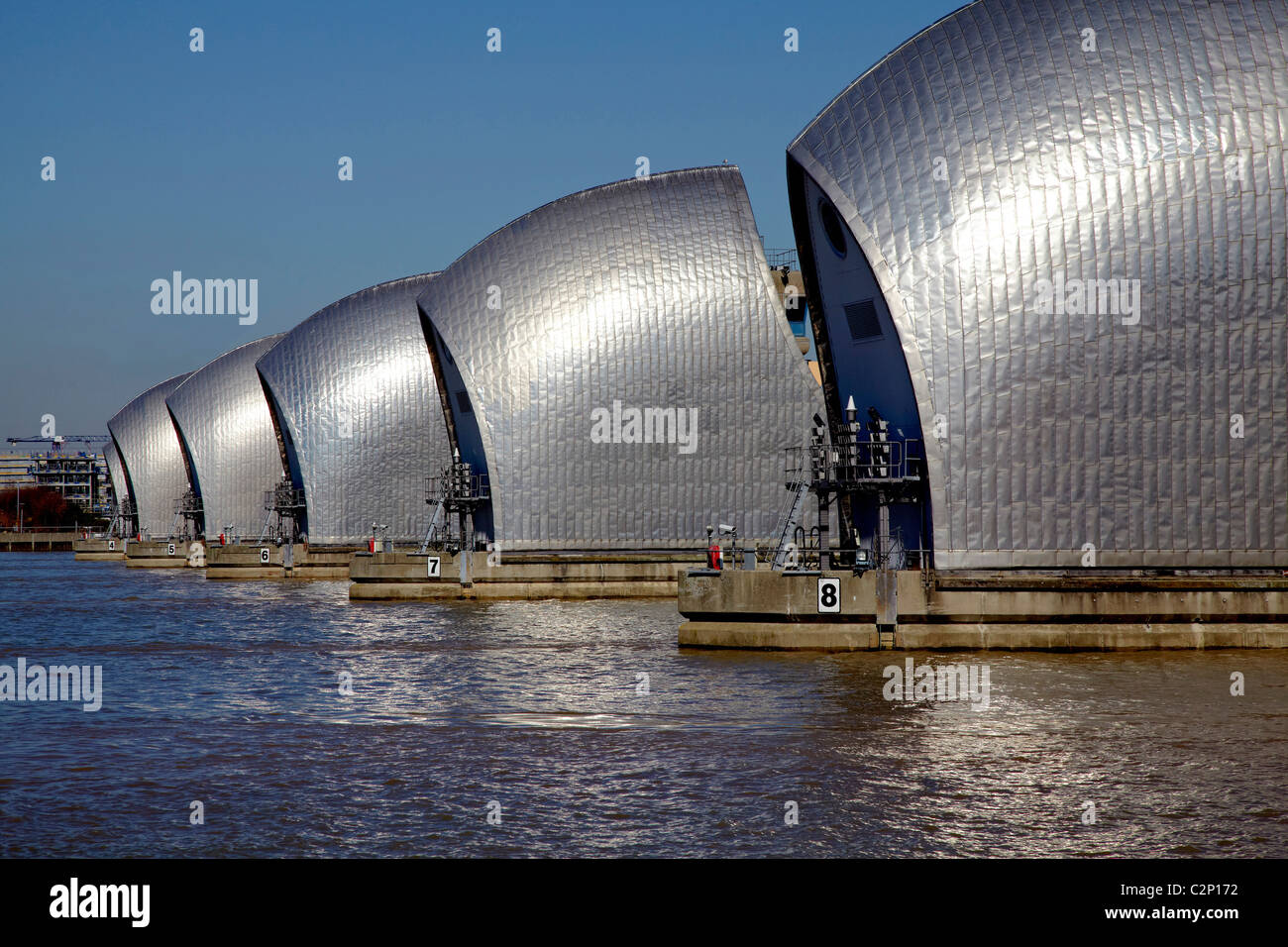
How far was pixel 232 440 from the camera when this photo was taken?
95750mm

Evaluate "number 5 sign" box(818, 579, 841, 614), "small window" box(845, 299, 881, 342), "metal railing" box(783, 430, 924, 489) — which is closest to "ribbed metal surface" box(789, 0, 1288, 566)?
"metal railing" box(783, 430, 924, 489)

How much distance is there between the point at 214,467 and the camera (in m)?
96.2

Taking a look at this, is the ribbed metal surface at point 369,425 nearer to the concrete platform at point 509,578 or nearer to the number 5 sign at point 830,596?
the concrete platform at point 509,578

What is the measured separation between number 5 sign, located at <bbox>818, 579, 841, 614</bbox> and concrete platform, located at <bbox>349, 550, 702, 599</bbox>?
20643 millimetres

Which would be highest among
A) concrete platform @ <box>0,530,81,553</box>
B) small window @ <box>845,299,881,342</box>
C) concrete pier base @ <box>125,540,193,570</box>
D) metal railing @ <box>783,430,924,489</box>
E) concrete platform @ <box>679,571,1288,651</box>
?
small window @ <box>845,299,881,342</box>

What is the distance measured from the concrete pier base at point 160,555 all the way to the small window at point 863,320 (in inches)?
2674

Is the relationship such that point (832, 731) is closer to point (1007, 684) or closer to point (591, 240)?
point (1007, 684)

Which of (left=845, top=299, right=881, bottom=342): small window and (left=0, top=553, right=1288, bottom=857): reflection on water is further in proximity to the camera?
(left=845, top=299, right=881, bottom=342): small window

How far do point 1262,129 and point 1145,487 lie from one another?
9.75 metres

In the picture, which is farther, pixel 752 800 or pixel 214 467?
pixel 214 467

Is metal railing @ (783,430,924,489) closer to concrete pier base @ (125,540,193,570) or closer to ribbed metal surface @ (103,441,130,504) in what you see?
concrete pier base @ (125,540,193,570)

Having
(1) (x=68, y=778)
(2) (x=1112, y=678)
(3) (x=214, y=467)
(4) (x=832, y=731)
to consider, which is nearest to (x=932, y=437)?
(2) (x=1112, y=678)

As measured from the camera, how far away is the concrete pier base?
97125mm

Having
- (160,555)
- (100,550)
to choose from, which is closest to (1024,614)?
(160,555)
